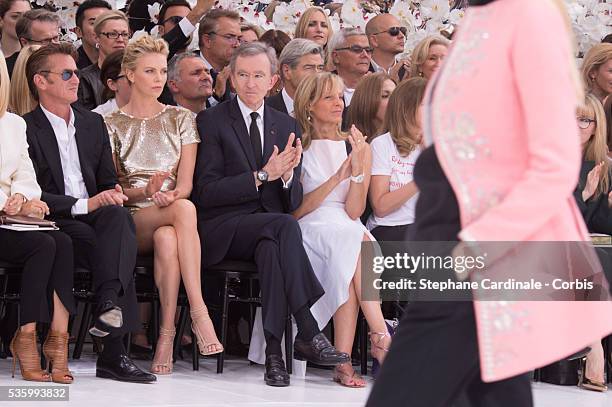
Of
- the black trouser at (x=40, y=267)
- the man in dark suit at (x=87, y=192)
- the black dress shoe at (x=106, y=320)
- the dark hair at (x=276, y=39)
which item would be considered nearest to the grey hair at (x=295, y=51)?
the dark hair at (x=276, y=39)

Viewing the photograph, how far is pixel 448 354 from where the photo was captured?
2307 millimetres

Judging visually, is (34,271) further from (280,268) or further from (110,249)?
(280,268)

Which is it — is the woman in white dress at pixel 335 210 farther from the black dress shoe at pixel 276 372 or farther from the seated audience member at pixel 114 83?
the seated audience member at pixel 114 83

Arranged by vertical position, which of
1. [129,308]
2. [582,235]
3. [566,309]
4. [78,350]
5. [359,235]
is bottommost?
[78,350]

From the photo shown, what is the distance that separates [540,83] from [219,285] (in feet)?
13.5

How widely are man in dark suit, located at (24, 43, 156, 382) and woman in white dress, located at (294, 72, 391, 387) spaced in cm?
102

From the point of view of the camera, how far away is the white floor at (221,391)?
15.9 feet

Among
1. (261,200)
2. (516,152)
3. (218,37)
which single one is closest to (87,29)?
(218,37)

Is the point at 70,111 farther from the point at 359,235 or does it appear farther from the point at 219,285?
the point at 359,235

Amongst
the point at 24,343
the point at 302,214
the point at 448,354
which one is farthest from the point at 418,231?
the point at 302,214

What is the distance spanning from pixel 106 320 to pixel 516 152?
3.25 m

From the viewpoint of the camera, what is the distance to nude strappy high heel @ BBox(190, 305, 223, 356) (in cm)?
Result: 563

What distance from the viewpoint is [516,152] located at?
232 centimetres

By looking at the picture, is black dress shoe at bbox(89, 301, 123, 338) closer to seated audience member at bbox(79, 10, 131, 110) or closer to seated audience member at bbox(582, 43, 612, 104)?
seated audience member at bbox(79, 10, 131, 110)
